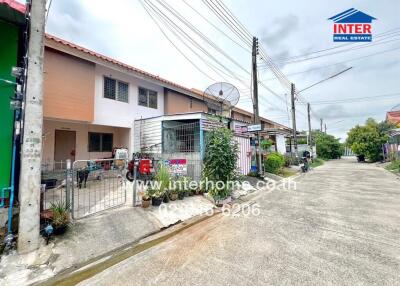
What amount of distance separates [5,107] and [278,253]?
596 cm

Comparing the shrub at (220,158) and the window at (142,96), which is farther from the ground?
the window at (142,96)

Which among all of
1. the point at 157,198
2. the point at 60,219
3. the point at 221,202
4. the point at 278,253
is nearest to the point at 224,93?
the point at 221,202

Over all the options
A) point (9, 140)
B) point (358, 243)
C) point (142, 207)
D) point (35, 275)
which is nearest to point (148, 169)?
point (142, 207)

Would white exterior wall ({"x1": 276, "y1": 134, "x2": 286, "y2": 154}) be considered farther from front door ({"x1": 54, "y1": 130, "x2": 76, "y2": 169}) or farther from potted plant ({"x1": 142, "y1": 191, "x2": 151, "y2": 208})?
potted plant ({"x1": 142, "y1": 191, "x2": 151, "y2": 208})

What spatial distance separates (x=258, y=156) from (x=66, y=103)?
8995mm

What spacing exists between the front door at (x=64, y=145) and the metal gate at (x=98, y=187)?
120 inches

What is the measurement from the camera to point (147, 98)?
11.4m

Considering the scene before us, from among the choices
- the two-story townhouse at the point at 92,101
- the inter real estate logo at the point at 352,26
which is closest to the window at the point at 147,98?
the two-story townhouse at the point at 92,101

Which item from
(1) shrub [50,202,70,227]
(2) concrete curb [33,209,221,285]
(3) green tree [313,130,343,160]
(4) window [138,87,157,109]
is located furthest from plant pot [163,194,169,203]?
(3) green tree [313,130,343,160]

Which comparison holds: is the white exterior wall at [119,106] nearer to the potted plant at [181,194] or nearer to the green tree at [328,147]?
the potted plant at [181,194]

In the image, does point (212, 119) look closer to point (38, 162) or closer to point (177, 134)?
point (177, 134)

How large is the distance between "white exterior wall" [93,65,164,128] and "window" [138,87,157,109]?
18cm

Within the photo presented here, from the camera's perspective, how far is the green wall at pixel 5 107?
4.20m

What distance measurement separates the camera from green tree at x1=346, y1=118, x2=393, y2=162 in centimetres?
2381
